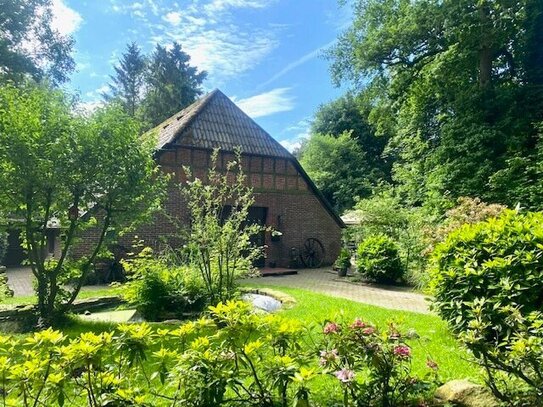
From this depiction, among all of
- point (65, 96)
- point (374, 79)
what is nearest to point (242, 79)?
point (374, 79)

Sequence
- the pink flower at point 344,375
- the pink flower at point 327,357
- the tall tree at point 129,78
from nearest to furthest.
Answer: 1. the pink flower at point 344,375
2. the pink flower at point 327,357
3. the tall tree at point 129,78

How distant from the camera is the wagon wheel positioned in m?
14.5

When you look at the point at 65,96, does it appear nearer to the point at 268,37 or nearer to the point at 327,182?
the point at 268,37

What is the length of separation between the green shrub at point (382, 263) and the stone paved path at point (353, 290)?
0.54m

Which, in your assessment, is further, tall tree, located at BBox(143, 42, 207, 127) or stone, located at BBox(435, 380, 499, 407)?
tall tree, located at BBox(143, 42, 207, 127)

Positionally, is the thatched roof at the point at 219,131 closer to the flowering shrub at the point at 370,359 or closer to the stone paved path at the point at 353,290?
the stone paved path at the point at 353,290

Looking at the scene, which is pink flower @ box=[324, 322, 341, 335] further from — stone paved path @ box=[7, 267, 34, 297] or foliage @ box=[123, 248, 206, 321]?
stone paved path @ box=[7, 267, 34, 297]

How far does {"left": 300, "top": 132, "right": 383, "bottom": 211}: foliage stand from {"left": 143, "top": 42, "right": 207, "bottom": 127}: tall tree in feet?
36.2

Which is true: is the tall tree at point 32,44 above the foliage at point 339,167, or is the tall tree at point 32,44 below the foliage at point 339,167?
above

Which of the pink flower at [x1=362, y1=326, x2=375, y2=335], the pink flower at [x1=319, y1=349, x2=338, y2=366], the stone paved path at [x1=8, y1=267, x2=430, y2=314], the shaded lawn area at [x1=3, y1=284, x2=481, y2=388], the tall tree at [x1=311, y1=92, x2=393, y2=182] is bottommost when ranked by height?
the stone paved path at [x1=8, y1=267, x2=430, y2=314]

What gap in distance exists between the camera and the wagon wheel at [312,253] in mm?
14453

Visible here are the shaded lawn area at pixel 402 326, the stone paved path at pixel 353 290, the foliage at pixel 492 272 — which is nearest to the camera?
the shaded lawn area at pixel 402 326

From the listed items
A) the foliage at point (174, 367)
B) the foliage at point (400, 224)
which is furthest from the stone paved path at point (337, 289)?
the foliage at point (174, 367)

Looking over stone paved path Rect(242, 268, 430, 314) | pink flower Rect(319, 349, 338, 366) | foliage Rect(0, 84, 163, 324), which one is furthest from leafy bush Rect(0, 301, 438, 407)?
stone paved path Rect(242, 268, 430, 314)
